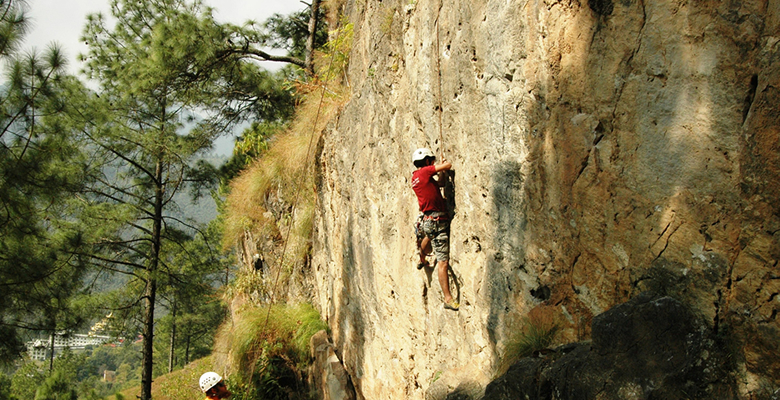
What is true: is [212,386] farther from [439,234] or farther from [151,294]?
[151,294]

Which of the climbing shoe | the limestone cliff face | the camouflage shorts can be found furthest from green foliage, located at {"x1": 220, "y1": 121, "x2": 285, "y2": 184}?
the climbing shoe

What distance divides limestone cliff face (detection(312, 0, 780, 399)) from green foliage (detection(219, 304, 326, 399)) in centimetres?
353

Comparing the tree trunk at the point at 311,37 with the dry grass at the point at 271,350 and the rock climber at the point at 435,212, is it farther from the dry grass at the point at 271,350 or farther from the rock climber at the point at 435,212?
the rock climber at the point at 435,212

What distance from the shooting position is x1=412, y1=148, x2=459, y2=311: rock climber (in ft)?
18.7

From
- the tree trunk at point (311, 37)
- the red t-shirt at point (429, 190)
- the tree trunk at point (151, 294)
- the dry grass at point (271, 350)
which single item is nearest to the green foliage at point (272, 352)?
the dry grass at point (271, 350)

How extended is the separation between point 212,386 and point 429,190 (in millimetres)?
3707

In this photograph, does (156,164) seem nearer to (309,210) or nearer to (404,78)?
(309,210)

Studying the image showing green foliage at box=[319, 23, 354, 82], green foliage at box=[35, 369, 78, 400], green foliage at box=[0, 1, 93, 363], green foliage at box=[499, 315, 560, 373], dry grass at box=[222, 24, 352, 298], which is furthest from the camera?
green foliage at box=[35, 369, 78, 400]

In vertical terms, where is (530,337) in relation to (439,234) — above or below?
below

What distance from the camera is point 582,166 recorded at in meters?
4.15

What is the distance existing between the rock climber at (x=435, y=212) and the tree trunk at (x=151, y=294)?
31.3ft

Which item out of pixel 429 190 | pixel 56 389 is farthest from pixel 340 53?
pixel 56 389

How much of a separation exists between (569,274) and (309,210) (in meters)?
7.33

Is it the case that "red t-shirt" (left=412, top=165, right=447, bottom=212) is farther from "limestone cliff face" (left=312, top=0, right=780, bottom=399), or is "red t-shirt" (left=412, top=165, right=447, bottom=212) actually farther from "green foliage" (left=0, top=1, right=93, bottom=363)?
"green foliage" (left=0, top=1, right=93, bottom=363)
